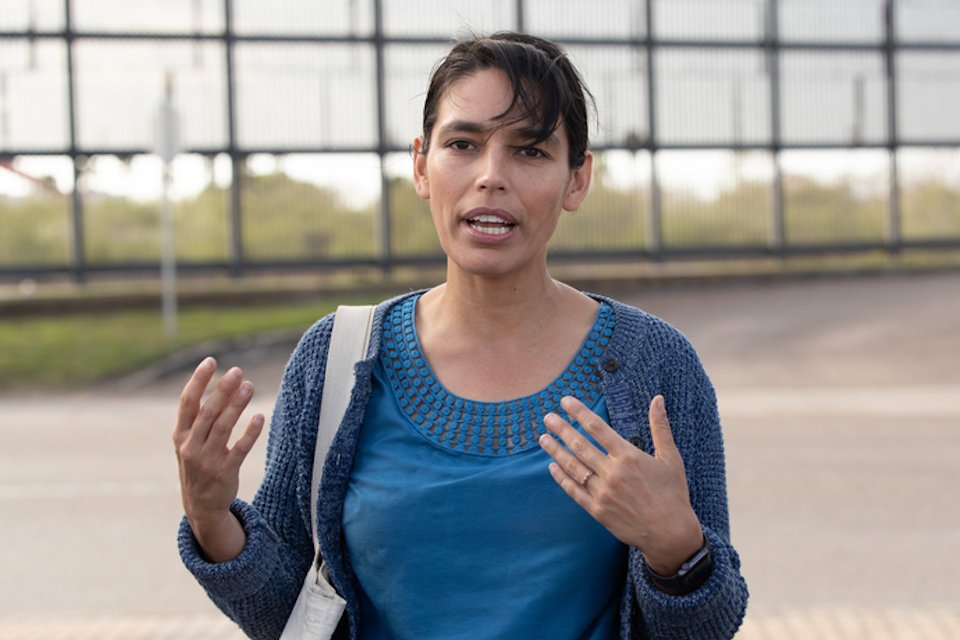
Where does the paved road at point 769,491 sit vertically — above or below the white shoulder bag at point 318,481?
below

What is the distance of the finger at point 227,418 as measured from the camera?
1970mm

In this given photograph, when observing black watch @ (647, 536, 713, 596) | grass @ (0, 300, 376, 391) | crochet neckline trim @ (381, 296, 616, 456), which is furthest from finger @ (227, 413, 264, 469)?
grass @ (0, 300, 376, 391)

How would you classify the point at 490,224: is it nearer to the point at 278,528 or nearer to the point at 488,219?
the point at 488,219

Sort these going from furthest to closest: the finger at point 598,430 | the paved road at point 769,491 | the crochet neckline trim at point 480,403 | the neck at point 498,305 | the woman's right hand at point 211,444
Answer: the paved road at point 769,491, the neck at point 498,305, the crochet neckline trim at point 480,403, the woman's right hand at point 211,444, the finger at point 598,430

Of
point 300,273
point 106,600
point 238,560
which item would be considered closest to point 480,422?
point 238,560

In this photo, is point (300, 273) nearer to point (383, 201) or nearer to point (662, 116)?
point (383, 201)

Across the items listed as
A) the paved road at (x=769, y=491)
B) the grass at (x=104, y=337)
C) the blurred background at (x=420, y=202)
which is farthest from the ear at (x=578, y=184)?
the grass at (x=104, y=337)

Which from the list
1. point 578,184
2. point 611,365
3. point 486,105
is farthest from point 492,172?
point 611,365

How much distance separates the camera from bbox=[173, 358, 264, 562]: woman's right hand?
197 cm

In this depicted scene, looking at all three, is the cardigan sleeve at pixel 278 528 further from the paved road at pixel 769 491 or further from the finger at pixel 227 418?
the paved road at pixel 769 491

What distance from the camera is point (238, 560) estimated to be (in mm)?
2096

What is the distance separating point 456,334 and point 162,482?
22.8 feet

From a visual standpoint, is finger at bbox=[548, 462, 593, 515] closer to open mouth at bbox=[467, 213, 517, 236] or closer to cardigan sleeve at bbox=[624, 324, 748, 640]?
cardigan sleeve at bbox=[624, 324, 748, 640]

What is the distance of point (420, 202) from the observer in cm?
1845
